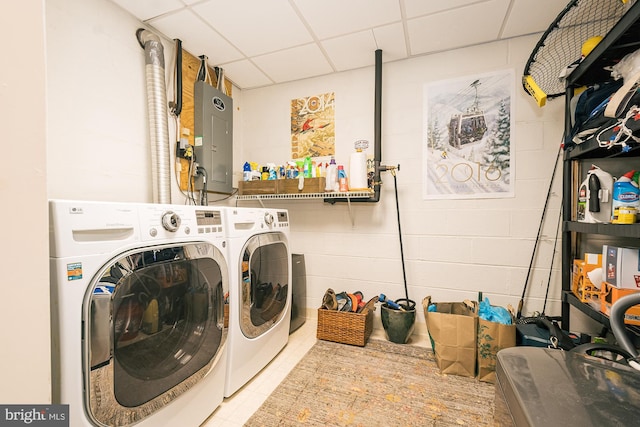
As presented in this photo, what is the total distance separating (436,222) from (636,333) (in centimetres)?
114

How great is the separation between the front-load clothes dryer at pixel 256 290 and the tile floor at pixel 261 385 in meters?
0.05

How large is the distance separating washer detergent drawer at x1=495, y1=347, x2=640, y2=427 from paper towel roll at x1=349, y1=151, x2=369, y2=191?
150cm

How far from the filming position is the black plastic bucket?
1.94 metres

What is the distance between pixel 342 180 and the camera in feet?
6.84

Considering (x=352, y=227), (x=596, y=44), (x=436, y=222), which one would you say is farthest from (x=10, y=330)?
(x=596, y=44)

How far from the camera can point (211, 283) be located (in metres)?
1.22

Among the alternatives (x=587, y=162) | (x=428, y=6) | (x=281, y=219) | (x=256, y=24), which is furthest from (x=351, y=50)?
(x=587, y=162)

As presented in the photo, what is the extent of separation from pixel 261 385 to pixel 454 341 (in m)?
1.20

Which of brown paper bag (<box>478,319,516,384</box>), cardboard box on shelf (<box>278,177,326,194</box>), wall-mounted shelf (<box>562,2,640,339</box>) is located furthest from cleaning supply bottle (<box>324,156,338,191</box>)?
wall-mounted shelf (<box>562,2,640,339</box>)

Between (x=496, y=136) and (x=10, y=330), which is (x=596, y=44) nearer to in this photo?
(x=496, y=136)

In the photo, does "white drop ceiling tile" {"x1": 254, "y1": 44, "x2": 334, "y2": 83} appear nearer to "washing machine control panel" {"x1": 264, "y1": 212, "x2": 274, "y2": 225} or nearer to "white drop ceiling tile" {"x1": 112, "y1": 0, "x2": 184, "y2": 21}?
"white drop ceiling tile" {"x1": 112, "y1": 0, "x2": 184, "y2": 21}

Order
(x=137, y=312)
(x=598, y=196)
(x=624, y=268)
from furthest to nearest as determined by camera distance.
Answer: (x=598, y=196) < (x=624, y=268) < (x=137, y=312)

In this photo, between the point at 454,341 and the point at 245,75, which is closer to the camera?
the point at 454,341

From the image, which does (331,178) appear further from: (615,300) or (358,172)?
(615,300)
